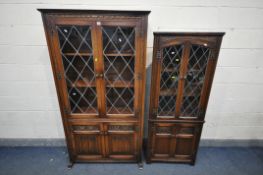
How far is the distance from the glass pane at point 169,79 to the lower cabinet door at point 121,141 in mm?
452

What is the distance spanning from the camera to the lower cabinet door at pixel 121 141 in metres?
2.03

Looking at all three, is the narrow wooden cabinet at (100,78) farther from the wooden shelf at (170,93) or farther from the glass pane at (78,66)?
the wooden shelf at (170,93)

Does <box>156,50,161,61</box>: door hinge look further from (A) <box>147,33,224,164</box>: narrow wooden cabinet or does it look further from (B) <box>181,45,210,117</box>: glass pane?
(B) <box>181,45,210,117</box>: glass pane

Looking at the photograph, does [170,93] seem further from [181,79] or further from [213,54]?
[213,54]

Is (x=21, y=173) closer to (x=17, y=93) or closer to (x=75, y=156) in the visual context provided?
(x=75, y=156)

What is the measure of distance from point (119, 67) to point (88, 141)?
1.07 metres

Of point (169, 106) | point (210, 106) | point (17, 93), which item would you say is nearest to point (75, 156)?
point (17, 93)

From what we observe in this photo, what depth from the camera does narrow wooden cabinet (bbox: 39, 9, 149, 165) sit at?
156 centimetres

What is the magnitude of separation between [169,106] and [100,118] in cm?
87

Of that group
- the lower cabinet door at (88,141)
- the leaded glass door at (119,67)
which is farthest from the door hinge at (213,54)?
the lower cabinet door at (88,141)

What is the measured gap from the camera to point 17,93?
2287 mm

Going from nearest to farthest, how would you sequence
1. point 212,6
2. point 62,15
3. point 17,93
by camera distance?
point 62,15 < point 212,6 < point 17,93

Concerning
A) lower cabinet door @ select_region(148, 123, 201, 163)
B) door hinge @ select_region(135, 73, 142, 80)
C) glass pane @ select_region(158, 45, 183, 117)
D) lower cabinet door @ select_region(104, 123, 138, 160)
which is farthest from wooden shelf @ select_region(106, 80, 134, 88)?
lower cabinet door @ select_region(148, 123, 201, 163)

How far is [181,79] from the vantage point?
1.83 m
